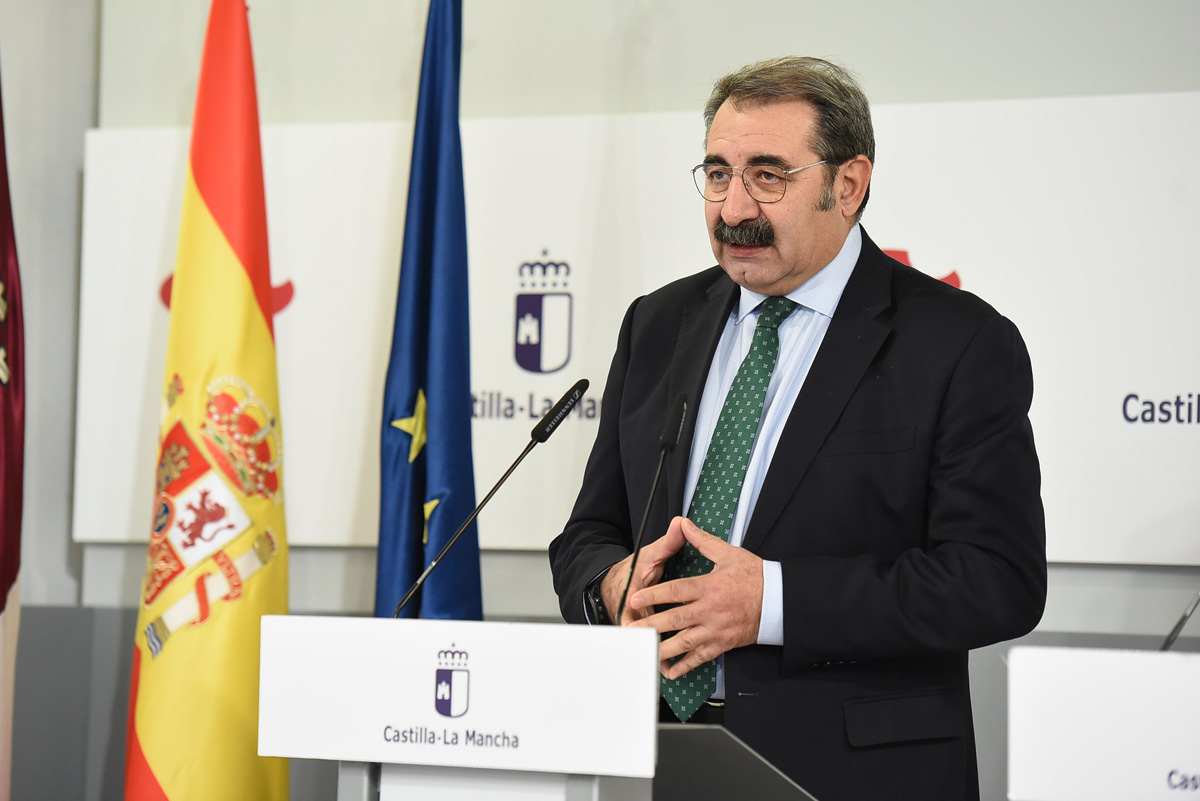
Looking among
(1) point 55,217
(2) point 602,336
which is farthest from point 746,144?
(1) point 55,217

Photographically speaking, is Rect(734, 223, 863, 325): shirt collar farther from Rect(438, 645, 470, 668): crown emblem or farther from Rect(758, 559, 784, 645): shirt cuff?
Rect(438, 645, 470, 668): crown emblem

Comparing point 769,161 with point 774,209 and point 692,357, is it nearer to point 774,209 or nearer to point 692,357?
point 774,209

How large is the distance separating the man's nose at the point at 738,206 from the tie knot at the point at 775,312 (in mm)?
156

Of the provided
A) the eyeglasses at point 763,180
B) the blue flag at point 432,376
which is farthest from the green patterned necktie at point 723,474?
the blue flag at point 432,376

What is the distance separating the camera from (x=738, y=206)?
1.82m

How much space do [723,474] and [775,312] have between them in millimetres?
305

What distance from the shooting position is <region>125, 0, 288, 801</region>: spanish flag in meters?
2.63

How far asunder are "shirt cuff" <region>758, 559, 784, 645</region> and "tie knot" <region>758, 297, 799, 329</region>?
0.45 meters

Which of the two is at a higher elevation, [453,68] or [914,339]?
[453,68]

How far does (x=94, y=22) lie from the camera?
334 centimetres

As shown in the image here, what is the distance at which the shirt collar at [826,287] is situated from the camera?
186 centimetres

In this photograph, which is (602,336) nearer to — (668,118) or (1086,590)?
(668,118)

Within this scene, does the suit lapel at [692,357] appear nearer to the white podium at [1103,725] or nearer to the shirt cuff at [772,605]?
the shirt cuff at [772,605]

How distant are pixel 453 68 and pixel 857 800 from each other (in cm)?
204
